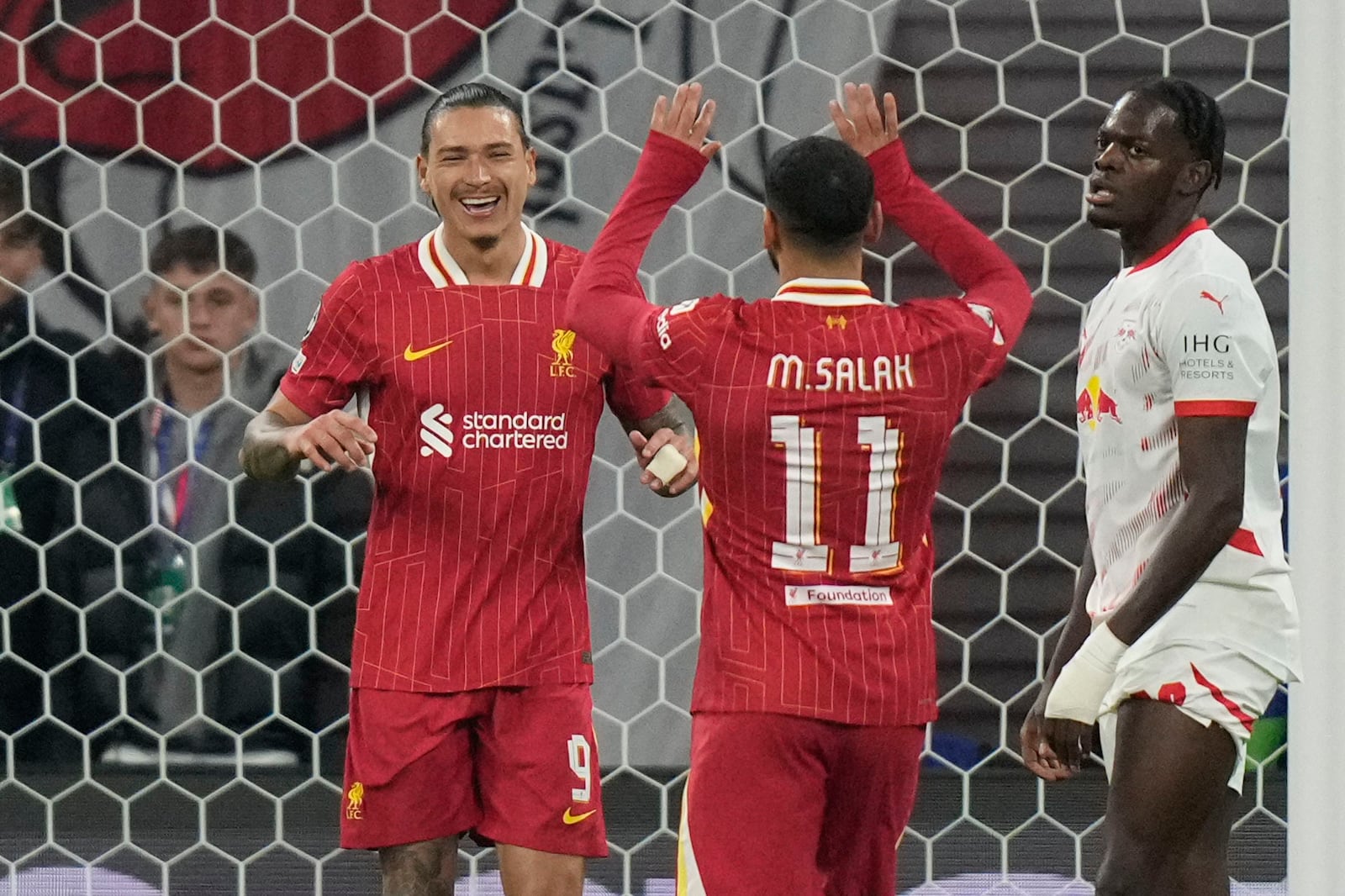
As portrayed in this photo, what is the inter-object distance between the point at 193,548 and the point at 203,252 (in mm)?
550

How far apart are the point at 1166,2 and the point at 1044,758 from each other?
1657mm

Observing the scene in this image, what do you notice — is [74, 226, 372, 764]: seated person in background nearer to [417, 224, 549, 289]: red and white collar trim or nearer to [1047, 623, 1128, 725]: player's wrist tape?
[417, 224, 549, 289]: red and white collar trim

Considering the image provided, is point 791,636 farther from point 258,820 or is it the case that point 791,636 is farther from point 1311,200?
point 258,820

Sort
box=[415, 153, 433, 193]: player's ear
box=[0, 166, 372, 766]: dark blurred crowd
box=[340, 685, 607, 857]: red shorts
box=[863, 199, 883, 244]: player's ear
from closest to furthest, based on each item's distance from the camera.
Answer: box=[863, 199, 883, 244]: player's ear < box=[340, 685, 607, 857]: red shorts < box=[415, 153, 433, 193]: player's ear < box=[0, 166, 372, 766]: dark blurred crowd

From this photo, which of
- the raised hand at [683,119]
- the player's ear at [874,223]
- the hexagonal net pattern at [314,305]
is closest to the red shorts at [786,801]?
the player's ear at [874,223]

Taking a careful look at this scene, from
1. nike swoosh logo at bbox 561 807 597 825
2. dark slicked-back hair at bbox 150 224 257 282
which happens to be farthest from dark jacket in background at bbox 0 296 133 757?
nike swoosh logo at bbox 561 807 597 825

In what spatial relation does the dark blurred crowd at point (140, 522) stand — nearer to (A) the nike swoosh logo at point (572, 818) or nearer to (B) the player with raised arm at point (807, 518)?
(A) the nike swoosh logo at point (572, 818)

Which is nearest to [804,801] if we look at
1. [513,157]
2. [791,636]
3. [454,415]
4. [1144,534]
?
[791,636]

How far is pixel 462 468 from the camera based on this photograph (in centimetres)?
237

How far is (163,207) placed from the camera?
310cm

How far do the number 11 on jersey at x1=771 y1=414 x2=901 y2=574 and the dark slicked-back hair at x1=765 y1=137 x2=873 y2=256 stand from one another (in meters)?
0.22

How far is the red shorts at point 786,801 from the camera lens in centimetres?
195

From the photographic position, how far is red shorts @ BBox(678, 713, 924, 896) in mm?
1945

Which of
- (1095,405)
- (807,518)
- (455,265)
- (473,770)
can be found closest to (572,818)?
(473,770)
